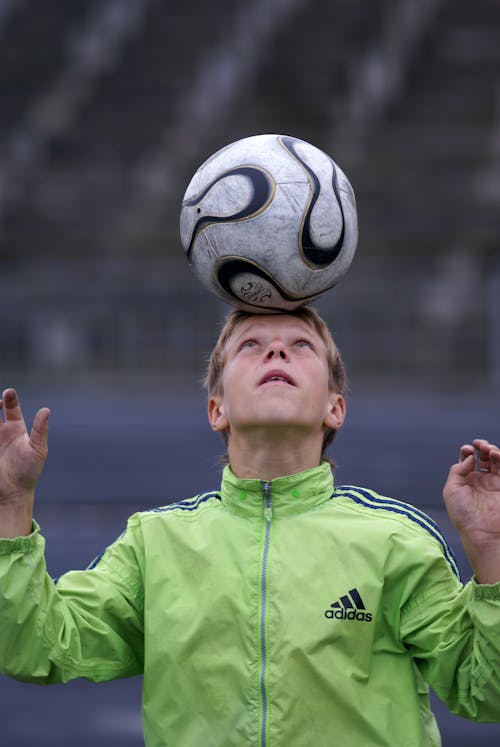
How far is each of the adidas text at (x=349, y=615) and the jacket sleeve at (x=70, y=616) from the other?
1.50 feet

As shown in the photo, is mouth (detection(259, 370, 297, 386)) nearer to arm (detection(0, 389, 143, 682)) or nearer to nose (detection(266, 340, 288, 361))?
nose (detection(266, 340, 288, 361))

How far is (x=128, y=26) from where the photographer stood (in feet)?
60.2

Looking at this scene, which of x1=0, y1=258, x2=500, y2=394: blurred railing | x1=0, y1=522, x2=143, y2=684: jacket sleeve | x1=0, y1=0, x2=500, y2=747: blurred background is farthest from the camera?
x1=0, y1=258, x2=500, y2=394: blurred railing

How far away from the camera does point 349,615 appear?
287cm

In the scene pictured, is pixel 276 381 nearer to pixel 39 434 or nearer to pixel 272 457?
pixel 272 457

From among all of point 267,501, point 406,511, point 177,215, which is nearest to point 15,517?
point 267,501

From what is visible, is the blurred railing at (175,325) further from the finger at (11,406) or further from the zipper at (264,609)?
the finger at (11,406)

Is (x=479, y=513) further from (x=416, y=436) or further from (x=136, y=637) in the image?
(x=416, y=436)

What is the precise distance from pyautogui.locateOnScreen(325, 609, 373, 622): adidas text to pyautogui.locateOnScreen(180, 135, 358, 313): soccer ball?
0.73 m

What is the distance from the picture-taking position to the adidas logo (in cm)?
287

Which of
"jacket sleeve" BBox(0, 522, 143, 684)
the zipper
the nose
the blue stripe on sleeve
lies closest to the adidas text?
the zipper

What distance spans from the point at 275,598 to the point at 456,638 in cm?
39

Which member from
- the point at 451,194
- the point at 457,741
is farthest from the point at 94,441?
the point at 451,194

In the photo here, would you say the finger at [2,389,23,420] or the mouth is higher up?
the mouth
